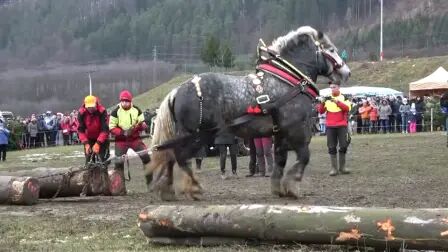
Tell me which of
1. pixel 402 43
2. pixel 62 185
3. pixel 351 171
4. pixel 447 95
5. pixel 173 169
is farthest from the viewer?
pixel 402 43

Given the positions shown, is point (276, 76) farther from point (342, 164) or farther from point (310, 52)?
point (342, 164)

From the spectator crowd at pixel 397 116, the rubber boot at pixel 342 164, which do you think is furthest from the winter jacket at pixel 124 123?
the spectator crowd at pixel 397 116

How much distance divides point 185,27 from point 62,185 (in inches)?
5126

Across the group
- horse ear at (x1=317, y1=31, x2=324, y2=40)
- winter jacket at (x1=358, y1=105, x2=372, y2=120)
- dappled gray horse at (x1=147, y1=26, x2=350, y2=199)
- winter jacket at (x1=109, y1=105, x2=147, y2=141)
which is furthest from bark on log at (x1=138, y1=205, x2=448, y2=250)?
Answer: winter jacket at (x1=358, y1=105, x2=372, y2=120)

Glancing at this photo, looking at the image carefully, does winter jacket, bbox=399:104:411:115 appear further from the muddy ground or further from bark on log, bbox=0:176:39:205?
bark on log, bbox=0:176:39:205

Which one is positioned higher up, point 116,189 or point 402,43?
point 402,43

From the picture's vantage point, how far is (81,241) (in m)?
7.28

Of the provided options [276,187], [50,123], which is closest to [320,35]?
[276,187]

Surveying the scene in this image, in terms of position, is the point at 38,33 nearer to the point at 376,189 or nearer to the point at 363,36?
the point at 363,36

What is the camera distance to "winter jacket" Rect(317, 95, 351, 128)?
14.1 metres

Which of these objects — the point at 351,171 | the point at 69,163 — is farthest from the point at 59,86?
the point at 351,171

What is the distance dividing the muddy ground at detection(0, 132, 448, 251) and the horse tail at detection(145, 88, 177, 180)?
0.59 m

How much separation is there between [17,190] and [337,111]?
667 cm

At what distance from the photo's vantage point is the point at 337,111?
555 inches
